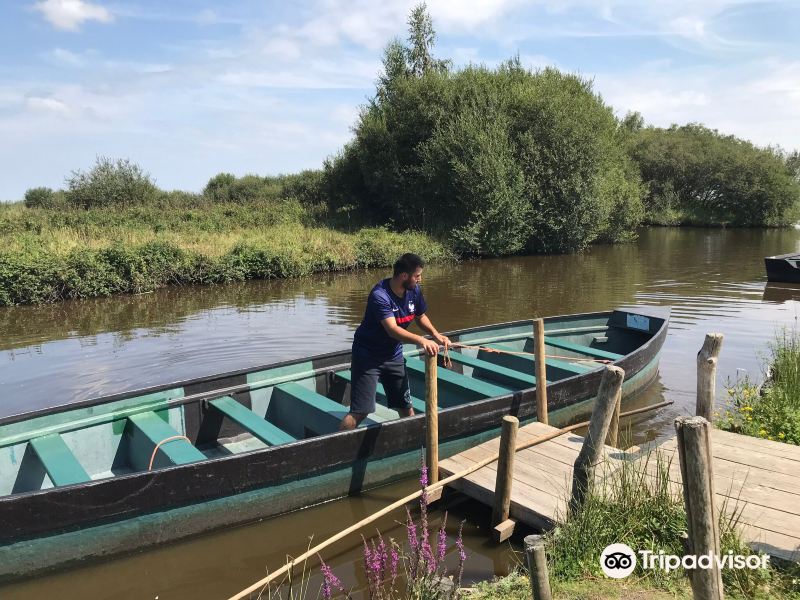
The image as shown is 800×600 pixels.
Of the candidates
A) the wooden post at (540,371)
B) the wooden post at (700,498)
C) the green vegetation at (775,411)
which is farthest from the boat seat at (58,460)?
the green vegetation at (775,411)

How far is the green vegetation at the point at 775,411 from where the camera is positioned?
18.2 feet

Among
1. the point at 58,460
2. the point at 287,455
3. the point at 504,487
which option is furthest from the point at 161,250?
the point at 504,487

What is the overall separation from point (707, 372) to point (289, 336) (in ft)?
27.9

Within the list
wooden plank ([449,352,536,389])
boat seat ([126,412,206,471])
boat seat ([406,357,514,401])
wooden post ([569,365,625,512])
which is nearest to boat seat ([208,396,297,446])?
boat seat ([126,412,206,471])

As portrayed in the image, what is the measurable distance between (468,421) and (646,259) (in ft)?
71.5

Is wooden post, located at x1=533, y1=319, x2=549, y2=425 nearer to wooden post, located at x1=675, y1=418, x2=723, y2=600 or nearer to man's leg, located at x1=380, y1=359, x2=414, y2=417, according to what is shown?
man's leg, located at x1=380, y1=359, x2=414, y2=417

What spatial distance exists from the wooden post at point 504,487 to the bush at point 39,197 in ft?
106

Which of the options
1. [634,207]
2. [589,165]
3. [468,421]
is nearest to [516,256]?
[589,165]

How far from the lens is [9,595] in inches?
168

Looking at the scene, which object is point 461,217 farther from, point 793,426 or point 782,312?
point 793,426

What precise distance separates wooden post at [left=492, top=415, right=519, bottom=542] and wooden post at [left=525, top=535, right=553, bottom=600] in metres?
1.57

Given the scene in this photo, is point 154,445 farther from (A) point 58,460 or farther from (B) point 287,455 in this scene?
(B) point 287,455

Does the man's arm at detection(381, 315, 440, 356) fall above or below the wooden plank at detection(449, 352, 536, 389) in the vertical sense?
above

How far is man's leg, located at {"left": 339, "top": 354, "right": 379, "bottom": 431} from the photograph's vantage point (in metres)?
5.65
